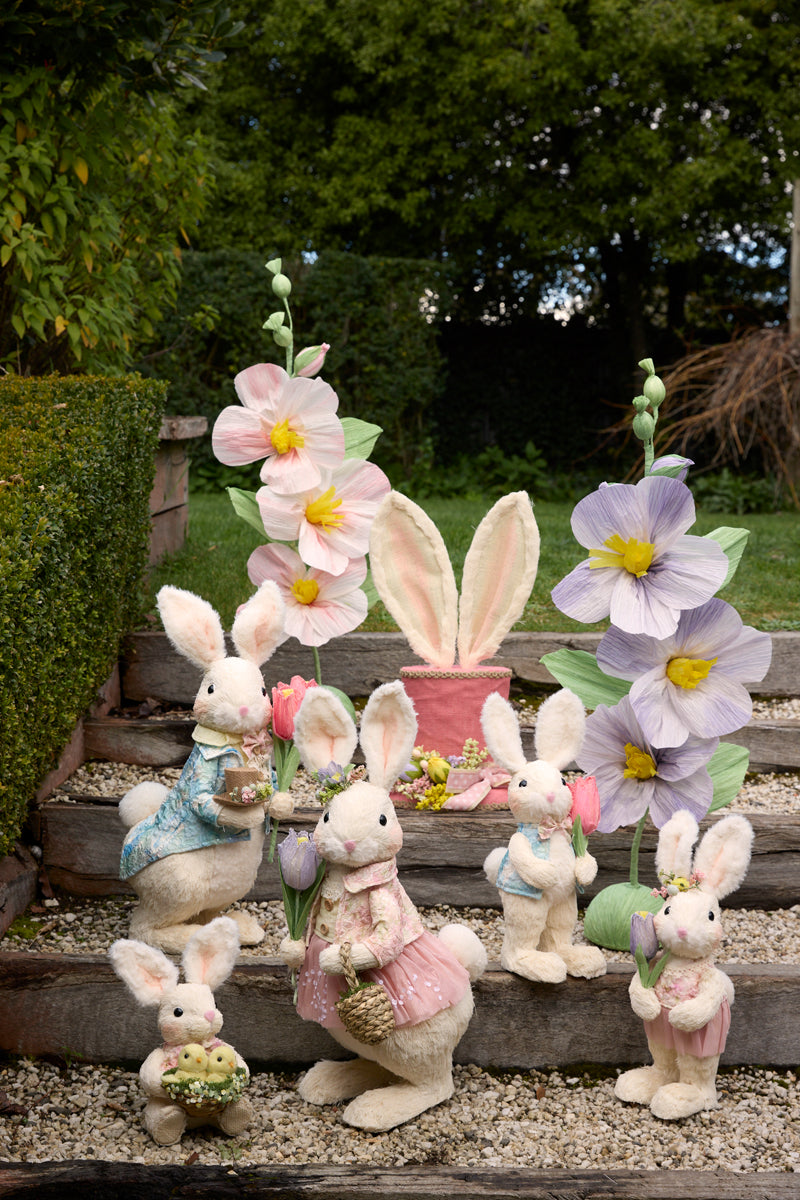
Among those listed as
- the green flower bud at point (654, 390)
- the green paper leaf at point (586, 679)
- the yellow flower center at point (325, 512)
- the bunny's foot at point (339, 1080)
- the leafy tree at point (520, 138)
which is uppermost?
the leafy tree at point (520, 138)

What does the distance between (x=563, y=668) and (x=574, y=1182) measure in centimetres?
102

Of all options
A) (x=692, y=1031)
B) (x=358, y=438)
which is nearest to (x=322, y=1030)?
(x=692, y=1031)

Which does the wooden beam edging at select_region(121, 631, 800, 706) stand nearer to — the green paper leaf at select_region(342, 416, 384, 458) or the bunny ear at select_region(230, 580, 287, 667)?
the green paper leaf at select_region(342, 416, 384, 458)

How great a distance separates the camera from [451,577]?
3.03 metres

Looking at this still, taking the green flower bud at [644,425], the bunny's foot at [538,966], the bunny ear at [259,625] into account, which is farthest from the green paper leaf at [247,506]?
the bunny's foot at [538,966]

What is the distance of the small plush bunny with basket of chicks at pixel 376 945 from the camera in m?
1.96

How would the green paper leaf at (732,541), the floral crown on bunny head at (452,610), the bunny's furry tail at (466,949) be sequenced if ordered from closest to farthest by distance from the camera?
1. the bunny's furry tail at (466,949)
2. the green paper leaf at (732,541)
3. the floral crown on bunny head at (452,610)

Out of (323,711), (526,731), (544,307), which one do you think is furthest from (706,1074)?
Answer: (544,307)

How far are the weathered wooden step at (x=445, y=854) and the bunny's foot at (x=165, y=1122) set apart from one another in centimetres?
83

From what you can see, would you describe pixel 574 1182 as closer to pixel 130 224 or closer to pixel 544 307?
pixel 130 224

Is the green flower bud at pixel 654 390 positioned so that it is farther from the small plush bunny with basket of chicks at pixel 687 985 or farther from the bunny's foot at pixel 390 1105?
the bunny's foot at pixel 390 1105

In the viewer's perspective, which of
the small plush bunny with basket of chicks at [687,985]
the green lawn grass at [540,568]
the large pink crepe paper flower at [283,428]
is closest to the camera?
the small plush bunny with basket of chicks at [687,985]

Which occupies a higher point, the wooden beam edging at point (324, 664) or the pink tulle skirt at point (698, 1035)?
the wooden beam edging at point (324, 664)

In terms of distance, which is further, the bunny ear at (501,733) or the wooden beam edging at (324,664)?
the wooden beam edging at (324,664)
